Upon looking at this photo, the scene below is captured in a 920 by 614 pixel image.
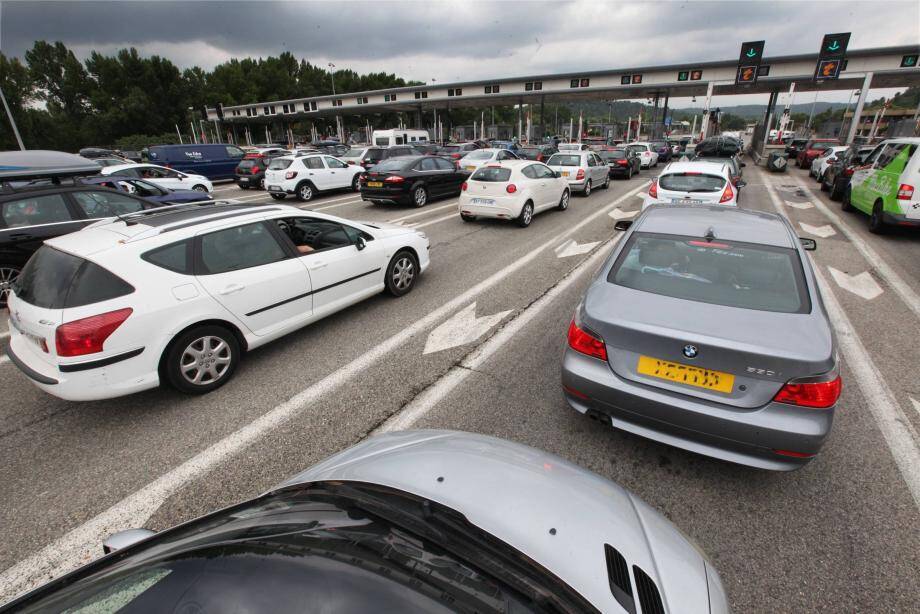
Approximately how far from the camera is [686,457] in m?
3.02

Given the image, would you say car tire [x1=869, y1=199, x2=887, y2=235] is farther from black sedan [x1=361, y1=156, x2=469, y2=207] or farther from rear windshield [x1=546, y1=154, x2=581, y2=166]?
black sedan [x1=361, y1=156, x2=469, y2=207]

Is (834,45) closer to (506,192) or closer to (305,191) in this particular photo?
(506,192)

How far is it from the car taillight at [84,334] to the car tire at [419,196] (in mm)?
10328

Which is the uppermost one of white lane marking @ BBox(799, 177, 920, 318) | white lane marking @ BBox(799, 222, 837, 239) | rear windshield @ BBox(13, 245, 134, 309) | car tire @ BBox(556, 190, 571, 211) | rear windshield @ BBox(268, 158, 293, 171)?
rear windshield @ BBox(268, 158, 293, 171)

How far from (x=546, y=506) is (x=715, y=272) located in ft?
7.86

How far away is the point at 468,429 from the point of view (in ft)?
10.8

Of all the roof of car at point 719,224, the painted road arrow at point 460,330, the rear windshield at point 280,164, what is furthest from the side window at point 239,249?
the rear windshield at point 280,164

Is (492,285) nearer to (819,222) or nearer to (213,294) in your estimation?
(213,294)

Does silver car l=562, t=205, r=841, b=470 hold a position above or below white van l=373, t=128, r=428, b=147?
below

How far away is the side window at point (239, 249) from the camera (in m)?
3.90

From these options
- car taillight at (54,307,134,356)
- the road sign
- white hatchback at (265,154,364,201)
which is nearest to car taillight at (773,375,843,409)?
car taillight at (54,307,134,356)

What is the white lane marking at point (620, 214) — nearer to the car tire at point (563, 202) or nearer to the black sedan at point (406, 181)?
the car tire at point (563, 202)

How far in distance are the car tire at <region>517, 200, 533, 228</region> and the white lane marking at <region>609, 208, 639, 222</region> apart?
2613 millimetres

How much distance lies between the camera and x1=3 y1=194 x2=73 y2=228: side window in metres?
5.95
